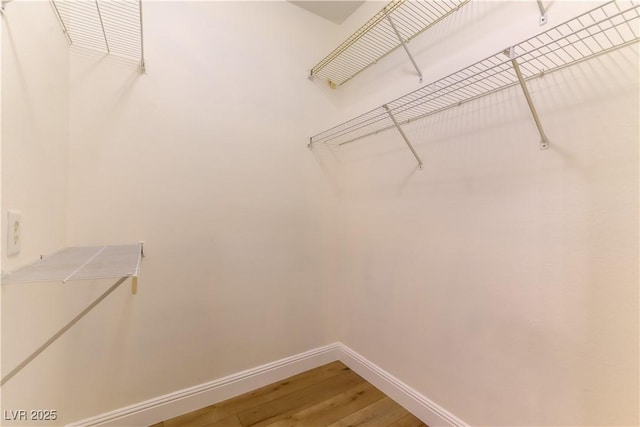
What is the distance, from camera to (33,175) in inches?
36.0

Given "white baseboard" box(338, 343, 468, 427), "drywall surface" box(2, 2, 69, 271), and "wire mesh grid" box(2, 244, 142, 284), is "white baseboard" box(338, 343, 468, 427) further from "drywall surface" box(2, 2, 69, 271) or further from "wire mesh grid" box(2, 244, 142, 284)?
"drywall surface" box(2, 2, 69, 271)

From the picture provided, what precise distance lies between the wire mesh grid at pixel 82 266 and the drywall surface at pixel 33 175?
41 millimetres

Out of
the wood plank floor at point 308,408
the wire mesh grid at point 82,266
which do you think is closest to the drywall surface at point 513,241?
the wood plank floor at point 308,408

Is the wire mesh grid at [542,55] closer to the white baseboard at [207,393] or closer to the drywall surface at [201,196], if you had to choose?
the drywall surface at [201,196]

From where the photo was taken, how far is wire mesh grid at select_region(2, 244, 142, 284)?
28.6 inches

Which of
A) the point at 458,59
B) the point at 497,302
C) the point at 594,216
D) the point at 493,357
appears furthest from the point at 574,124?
the point at 493,357

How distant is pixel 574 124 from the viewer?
98 centimetres

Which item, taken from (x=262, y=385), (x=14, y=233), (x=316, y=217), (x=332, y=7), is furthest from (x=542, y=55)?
(x=262, y=385)

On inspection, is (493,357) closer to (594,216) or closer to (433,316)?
(433,316)

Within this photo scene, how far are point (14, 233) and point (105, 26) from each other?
3.65 feet

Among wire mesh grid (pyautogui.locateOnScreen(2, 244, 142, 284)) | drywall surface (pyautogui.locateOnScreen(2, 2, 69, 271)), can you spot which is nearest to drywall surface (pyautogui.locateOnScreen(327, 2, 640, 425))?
wire mesh grid (pyautogui.locateOnScreen(2, 244, 142, 284))

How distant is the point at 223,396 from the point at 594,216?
6.65ft

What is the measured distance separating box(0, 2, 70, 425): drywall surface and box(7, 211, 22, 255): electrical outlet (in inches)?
0.7

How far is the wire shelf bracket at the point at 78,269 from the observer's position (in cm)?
71
